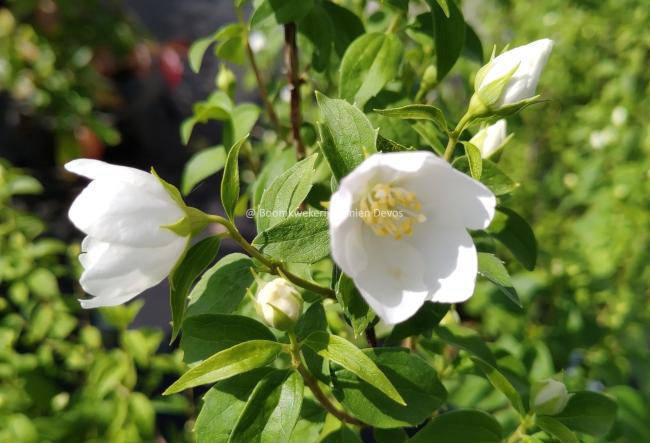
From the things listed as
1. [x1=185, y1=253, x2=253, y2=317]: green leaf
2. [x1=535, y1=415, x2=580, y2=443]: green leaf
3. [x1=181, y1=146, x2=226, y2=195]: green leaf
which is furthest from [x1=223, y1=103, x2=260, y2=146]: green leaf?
[x1=535, y1=415, x2=580, y2=443]: green leaf

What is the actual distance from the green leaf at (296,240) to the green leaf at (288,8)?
342mm

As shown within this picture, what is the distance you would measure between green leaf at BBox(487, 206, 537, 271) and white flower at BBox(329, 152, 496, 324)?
0.66 ft

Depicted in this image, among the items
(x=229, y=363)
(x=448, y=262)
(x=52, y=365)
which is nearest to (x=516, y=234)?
(x=448, y=262)

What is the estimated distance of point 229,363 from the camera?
63cm

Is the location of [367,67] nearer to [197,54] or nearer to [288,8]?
[288,8]

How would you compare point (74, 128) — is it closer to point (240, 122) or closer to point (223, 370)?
point (240, 122)

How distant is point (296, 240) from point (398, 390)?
0.84 ft

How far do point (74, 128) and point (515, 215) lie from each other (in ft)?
9.33

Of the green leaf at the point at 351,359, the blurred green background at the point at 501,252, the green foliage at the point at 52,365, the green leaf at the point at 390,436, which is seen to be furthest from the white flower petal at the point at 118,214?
the green foliage at the point at 52,365

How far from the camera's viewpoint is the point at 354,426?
888 mm

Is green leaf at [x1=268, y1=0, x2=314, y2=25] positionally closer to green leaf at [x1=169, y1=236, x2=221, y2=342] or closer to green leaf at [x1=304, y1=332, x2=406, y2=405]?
green leaf at [x1=169, y1=236, x2=221, y2=342]

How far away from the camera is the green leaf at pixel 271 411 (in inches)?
24.7

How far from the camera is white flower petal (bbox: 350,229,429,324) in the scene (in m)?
0.58

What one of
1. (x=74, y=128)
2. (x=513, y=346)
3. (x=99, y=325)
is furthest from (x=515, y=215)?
(x=74, y=128)
